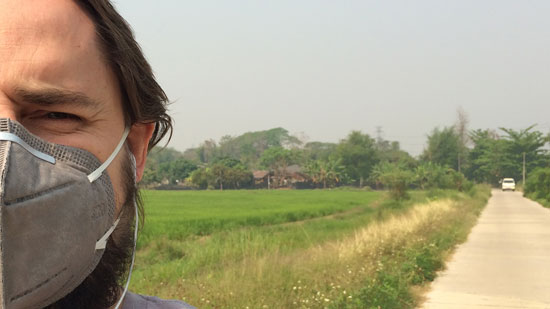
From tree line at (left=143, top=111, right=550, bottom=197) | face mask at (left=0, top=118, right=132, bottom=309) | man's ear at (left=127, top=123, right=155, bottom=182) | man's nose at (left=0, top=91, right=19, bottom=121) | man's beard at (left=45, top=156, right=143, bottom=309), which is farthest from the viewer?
tree line at (left=143, top=111, right=550, bottom=197)

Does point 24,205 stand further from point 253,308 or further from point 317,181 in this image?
point 317,181

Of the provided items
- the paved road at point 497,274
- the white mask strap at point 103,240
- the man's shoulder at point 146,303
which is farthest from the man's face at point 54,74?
the paved road at point 497,274

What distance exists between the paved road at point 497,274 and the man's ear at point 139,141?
240 inches

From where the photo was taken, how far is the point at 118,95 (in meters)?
1.17

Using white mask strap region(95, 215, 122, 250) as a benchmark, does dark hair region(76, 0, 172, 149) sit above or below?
above

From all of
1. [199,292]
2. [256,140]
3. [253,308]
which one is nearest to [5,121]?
[253,308]

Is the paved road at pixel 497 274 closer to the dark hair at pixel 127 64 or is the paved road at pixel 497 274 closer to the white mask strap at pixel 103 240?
the dark hair at pixel 127 64

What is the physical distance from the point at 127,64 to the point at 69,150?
0.25m

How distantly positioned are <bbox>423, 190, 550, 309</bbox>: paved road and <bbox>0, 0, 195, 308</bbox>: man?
6215mm

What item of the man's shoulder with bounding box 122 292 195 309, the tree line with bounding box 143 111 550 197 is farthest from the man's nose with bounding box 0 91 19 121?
the tree line with bounding box 143 111 550 197

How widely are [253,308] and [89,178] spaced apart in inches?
205

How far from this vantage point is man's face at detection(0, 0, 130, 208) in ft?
3.31

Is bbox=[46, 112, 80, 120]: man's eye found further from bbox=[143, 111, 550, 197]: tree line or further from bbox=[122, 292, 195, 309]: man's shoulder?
bbox=[143, 111, 550, 197]: tree line

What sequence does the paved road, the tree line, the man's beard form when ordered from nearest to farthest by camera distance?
the man's beard < the paved road < the tree line
